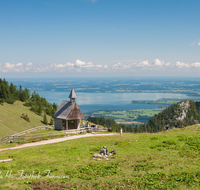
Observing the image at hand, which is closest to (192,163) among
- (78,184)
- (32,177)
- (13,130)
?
(78,184)

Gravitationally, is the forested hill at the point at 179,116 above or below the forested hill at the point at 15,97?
below

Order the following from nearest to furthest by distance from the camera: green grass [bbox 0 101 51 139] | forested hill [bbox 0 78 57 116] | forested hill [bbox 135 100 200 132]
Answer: green grass [bbox 0 101 51 139] < forested hill [bbox 0 78 57 116] < forested hill [bbox 135 100 200 132]

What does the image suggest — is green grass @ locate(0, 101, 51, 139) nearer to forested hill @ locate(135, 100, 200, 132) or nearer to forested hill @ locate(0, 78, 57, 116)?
forested hill @ locate(0, 78, 57, 116)

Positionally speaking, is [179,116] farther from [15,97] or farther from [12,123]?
[12,123]

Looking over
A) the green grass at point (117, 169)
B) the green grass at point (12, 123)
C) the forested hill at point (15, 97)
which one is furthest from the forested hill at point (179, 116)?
the green grass at point (117, 169)

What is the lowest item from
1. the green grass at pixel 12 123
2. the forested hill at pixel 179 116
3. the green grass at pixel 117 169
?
the forested hill at pixel 179 116

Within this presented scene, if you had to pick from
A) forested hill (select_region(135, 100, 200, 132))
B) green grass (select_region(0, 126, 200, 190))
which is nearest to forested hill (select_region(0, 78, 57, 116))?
green grass (select_region(0, 126, 200, 190))

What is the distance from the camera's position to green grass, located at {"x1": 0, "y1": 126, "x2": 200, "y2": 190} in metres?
12.1

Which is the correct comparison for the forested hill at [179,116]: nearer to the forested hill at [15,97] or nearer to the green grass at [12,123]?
the forested hill at [15,97]

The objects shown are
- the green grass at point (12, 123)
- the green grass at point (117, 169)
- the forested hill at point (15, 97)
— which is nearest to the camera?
the green grass at point (117, 169)

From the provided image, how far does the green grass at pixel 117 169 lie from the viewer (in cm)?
1210

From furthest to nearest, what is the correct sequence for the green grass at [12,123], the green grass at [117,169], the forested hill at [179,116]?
the forested hill at [179,116]
the green grass at [12,123]
the green grass at [117,169]

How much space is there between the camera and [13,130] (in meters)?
53.9

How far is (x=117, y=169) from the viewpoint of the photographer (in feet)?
49.2
